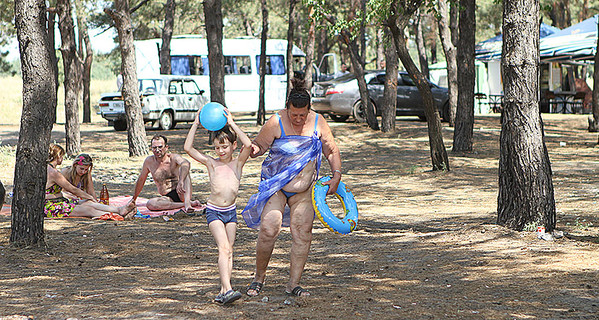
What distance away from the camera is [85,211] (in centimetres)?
894

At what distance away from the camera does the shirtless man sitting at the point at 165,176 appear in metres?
8.85

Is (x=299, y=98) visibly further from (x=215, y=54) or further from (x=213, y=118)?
(x=215, y=54)

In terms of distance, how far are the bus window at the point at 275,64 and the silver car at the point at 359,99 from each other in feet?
27.4

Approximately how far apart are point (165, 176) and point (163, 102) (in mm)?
15319

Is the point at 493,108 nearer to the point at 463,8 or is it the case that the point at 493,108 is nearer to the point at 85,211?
the point at 463,8

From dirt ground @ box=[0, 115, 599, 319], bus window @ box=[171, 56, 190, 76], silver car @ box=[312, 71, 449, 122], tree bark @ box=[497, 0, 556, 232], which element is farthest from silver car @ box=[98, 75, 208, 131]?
tree bark @ box=[497, 0, 556, 232]

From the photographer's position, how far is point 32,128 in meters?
6.88

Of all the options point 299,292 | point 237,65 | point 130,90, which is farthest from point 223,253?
point 237,65

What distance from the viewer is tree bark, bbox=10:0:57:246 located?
687cm

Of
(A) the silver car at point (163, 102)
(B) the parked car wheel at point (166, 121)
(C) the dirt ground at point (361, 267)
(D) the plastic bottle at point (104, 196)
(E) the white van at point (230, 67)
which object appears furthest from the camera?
(E) the white van at point (230, 67)

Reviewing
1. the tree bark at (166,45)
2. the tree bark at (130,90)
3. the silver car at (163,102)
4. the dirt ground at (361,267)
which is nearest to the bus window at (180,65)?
the tree bark at (166,45)

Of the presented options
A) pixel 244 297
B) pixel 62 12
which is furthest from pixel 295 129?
pixel 62 12

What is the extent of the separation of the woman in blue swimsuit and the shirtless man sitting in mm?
3579

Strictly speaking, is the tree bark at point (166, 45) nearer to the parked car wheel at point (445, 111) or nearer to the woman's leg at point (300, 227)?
the parked car wheel at point (445, 111)
